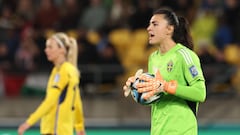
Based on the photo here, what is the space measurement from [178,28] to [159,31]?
0.68ft

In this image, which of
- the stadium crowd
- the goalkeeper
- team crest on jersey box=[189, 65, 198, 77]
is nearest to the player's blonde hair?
the goalkeeper

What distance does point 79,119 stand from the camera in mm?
9602

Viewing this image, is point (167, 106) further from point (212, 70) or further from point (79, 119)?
point (212, 70)

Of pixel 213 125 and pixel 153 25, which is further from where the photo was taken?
pixel 213 125

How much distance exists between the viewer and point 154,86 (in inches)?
266

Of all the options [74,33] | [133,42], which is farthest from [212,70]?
[74,33]

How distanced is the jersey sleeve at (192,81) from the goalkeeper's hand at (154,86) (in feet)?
0.20

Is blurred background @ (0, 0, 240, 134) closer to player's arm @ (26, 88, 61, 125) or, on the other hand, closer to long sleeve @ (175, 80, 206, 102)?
player's arm @ (26, 88, 61, 125)

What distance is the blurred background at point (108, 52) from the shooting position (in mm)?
16391

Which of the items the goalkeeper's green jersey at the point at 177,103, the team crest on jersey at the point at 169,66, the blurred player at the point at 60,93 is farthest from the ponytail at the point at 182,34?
the blurred player at the point at 60,93

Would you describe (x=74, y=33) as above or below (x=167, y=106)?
above

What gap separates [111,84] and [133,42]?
1.30m

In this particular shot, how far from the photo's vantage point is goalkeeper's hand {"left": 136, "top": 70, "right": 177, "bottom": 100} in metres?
6.73

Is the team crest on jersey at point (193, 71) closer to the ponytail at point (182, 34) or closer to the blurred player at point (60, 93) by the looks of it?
the ponytail at point (182, 34)
